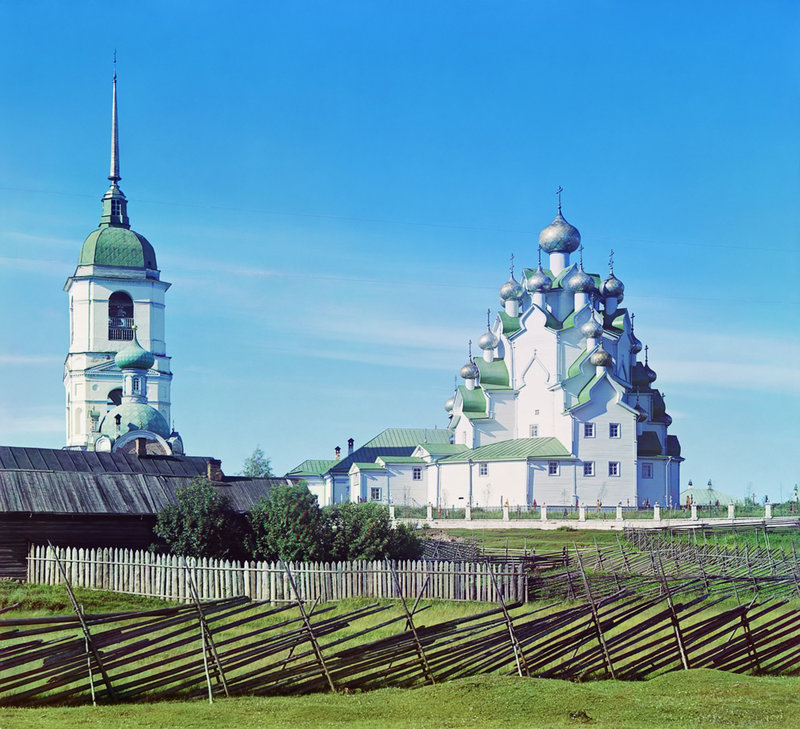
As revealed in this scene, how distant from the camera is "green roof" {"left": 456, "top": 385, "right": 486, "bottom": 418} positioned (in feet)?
260

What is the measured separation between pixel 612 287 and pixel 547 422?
1128 centimetres

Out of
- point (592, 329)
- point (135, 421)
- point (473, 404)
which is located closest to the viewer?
point (592, 329)

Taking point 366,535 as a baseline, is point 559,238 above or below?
above

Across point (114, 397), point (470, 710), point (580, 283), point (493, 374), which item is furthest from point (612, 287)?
point (470, 710)

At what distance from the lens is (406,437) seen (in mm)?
87562

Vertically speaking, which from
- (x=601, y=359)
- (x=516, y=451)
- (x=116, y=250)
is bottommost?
(x=516, y=451)

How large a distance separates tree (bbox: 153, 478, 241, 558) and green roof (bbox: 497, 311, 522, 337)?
153 feet

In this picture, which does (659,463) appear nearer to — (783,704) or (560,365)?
(560,365)

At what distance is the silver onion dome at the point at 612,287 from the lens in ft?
265

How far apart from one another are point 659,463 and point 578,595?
148 feet

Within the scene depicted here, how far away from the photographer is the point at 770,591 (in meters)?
28.3

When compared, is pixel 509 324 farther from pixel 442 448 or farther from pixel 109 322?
pixel 109 322

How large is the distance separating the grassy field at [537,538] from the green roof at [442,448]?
1628cm

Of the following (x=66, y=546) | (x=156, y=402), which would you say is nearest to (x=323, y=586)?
(x=66, y=546)
